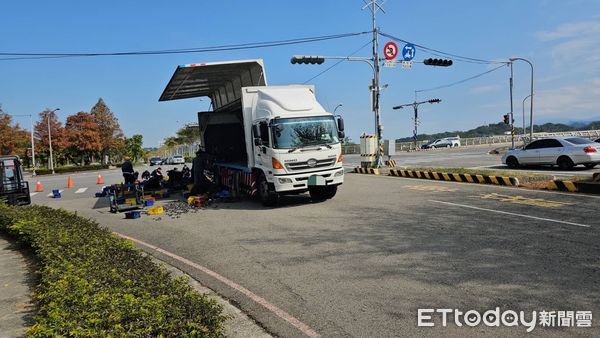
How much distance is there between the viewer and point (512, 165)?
21.4 metres

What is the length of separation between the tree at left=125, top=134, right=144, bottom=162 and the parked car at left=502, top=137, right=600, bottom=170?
262 ft

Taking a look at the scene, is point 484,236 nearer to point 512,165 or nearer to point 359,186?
point 359,186

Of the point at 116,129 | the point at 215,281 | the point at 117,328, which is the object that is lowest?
the point at 215,281

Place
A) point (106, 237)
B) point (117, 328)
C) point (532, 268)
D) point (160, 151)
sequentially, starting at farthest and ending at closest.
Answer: point (160, 151) → point (106, 237) → point (532, 268) → point (117, 328)

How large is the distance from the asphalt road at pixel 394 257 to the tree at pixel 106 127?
61818 mm

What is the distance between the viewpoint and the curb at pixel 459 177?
557 inches

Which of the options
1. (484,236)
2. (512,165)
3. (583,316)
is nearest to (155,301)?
(583,316)

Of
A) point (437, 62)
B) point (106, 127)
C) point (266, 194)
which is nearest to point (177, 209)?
point (266, 194)

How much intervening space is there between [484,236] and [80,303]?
20.4 feet

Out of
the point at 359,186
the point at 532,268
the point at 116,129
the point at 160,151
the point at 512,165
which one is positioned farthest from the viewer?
the point at 160,151

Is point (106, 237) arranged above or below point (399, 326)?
above

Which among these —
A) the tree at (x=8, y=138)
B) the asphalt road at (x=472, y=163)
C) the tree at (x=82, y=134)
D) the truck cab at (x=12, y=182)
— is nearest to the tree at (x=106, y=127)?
the tree at (x=82, y=134)

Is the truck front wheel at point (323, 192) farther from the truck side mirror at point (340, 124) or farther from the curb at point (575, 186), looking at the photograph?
the curb at point (575, 186)

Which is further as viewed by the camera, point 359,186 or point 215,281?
point 359,186
